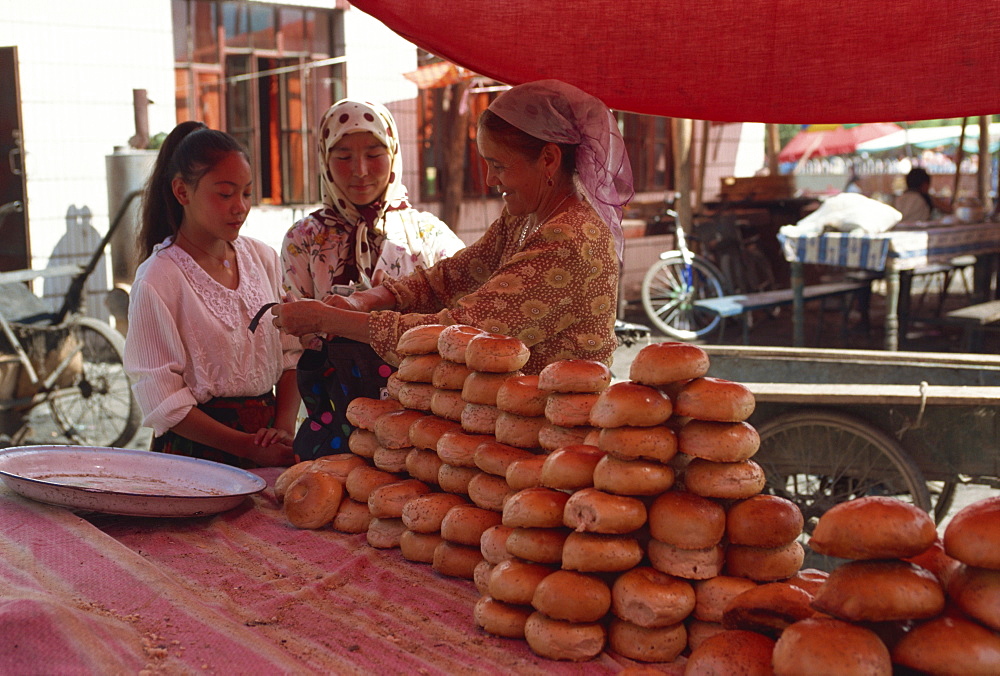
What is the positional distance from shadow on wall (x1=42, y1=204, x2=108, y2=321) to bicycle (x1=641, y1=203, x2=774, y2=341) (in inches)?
227

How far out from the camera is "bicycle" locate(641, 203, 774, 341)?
1049 cm

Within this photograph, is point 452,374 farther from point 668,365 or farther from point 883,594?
point 883,594

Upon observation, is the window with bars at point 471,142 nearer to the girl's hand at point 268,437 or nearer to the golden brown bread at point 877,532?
the girl's hand at point 268,437

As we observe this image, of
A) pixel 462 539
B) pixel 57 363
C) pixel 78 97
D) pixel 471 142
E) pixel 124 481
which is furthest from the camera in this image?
pixel 471 142

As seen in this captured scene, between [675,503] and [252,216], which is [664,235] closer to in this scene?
[252,216]

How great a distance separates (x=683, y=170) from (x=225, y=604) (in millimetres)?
10242

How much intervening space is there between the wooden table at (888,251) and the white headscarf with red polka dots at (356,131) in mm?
5754

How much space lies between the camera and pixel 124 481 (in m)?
2.20

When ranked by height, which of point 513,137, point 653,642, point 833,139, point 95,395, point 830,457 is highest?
point 833,139

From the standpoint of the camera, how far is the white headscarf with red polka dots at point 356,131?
9.59 ft

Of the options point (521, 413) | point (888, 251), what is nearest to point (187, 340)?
point (521, 413)

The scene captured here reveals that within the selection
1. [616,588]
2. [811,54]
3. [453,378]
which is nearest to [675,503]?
[616,588]

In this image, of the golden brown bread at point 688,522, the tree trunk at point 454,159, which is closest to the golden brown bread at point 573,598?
the golden brown bread at point 688,522

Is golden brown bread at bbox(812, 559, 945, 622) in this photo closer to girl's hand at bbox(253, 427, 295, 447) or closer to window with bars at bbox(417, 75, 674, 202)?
girl's hand at bbox(253, 427, 295, 447)
